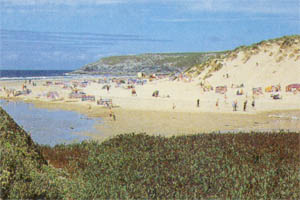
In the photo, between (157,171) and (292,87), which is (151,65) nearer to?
(292,87)

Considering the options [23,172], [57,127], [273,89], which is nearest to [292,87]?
[273,89]

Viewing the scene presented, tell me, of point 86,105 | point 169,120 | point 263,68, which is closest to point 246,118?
point 169,120

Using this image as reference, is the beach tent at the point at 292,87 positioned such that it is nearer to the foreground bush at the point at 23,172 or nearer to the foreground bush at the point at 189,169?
the foreground bush at the point at 189,169

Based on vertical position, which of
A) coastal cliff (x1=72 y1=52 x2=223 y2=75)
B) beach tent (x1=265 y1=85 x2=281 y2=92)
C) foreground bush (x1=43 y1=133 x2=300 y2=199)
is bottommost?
foreground bush (x1=43 y1=133 x2=300 y2=199)

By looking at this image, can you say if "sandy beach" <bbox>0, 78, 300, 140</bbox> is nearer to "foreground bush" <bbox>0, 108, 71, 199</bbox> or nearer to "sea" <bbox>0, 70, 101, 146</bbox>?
"sea" <bbox>0, 70, 101, 146</bbox>

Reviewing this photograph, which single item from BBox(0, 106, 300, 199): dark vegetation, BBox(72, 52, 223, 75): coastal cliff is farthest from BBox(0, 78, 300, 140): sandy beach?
BBox(72, 52, 223, 75): coastal cliff

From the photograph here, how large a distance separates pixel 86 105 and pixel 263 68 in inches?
813

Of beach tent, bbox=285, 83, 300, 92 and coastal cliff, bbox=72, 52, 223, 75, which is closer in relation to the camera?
beach tent, bbox=285, 83, 300, 92

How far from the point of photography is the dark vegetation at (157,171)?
586 centimetres

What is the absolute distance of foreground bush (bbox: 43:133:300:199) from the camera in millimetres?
5980

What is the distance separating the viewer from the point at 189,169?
6.92 meters

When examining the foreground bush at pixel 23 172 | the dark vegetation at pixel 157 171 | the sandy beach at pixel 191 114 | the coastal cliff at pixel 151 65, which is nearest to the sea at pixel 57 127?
the sandy beach at pixel 191 114

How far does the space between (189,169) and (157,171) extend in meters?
0.54

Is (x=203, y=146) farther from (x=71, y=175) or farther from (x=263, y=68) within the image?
(x=263, y=68)
